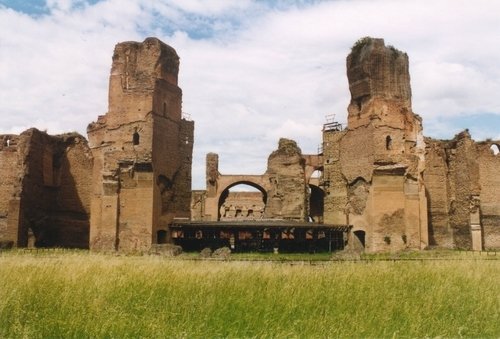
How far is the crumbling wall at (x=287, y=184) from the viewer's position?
29891mm

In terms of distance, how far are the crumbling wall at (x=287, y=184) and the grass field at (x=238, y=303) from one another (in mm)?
20679

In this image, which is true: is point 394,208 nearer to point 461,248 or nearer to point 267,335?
point 461,248

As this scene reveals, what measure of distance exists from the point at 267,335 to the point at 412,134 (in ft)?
68.7

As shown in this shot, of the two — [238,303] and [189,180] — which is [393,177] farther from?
[238,303]

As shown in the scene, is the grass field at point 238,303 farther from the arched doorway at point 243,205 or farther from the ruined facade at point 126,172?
the arched doorway at point 243,205

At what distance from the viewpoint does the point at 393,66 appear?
24750mm

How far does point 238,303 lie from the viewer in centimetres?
705

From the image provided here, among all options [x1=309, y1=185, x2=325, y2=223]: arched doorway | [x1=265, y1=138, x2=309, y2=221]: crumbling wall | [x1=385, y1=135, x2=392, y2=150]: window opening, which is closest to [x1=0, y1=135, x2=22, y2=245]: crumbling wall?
[x1=265, y1=138, x2=309, y2=221]: crumbling wall

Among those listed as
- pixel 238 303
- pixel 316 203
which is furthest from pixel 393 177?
pixel 238 303

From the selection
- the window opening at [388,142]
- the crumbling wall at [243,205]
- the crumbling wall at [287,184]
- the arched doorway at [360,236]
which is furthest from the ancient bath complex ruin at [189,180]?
the crumbling wall at [243,205]

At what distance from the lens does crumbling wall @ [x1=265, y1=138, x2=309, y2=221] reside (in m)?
29.9

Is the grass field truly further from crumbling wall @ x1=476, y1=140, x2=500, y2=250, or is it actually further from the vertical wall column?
crumbling wall @ x1=476, y1=140, x2=500, y2=250

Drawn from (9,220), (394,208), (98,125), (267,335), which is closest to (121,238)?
(9,220)

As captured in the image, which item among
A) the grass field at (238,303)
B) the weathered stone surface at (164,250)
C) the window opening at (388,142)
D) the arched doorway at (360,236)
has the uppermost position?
the window opening at (388,142)
